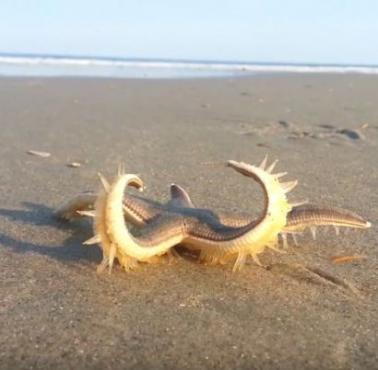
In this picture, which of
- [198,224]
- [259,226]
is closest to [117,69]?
[198,224]

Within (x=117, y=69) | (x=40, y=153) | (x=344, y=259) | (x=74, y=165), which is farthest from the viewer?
(x=117, y=69)

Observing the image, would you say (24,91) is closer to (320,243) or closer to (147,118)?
(147,118)

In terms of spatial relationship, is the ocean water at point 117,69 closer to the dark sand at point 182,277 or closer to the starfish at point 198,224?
the dark sand at point 182,277

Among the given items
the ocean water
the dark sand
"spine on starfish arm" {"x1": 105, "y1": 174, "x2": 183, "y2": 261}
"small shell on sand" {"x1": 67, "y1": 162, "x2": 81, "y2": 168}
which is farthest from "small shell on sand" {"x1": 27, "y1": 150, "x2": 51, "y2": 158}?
the ocean water

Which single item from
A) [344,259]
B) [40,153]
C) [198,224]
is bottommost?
[40,153]

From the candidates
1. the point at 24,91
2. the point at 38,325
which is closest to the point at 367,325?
the point at 38,325

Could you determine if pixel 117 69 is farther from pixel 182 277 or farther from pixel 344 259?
pixel 182 277

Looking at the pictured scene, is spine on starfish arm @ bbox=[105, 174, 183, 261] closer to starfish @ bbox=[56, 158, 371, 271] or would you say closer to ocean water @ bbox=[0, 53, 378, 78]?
starfish @ bbox=[56, 158, 371, 271]
